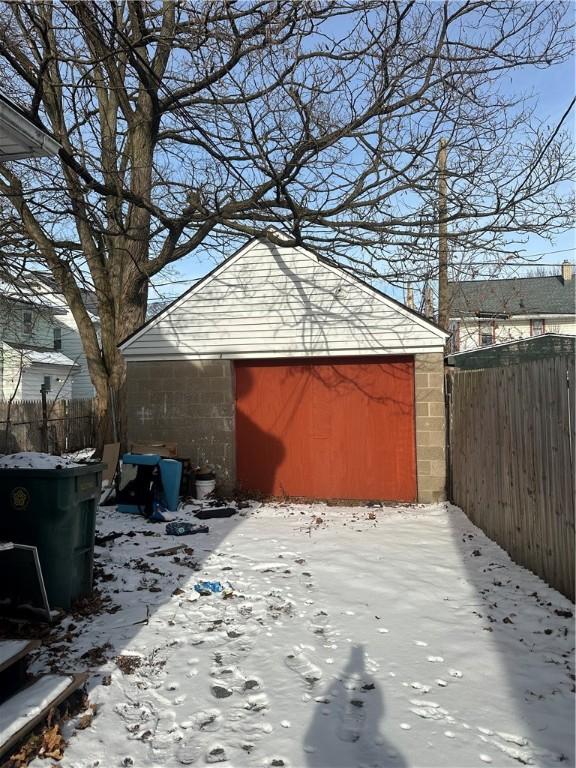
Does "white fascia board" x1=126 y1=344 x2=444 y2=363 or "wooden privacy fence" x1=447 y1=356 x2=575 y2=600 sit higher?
"white fascia board" x1=126 y1=344 x2=444 y2=363

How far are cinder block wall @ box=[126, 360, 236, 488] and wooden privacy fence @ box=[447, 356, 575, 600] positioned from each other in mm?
4080

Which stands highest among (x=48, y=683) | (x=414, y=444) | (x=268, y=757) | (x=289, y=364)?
(x=289, y=364)

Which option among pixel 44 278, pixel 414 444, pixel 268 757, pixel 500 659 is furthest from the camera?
pixel 44 278

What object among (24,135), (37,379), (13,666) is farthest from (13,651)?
(37,379)

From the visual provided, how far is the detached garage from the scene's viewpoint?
9.15 m

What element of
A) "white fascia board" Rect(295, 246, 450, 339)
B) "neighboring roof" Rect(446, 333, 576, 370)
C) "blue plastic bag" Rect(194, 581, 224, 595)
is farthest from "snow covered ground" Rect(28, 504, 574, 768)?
"white fascia board" Rect(295, 246, 450, 339)

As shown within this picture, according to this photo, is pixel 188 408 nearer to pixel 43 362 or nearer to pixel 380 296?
Result: pixel 380 296

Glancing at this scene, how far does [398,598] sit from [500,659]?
1.22 m

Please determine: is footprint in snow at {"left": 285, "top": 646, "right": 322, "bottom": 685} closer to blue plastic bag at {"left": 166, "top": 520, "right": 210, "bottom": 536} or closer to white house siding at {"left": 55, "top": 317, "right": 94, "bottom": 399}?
blue plastic bag at {"left": 166, "top": 520, "right": 210, "bottom": 536}

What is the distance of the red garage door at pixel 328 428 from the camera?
9.27 meters

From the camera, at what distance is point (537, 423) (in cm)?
496

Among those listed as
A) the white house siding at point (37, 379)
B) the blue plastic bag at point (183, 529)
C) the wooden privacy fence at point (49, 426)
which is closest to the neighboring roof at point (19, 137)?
the blue plastic bag at point (183, 529)

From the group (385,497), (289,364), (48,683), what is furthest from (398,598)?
(289,364)

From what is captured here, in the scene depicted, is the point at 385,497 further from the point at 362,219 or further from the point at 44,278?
the point at 44,278
